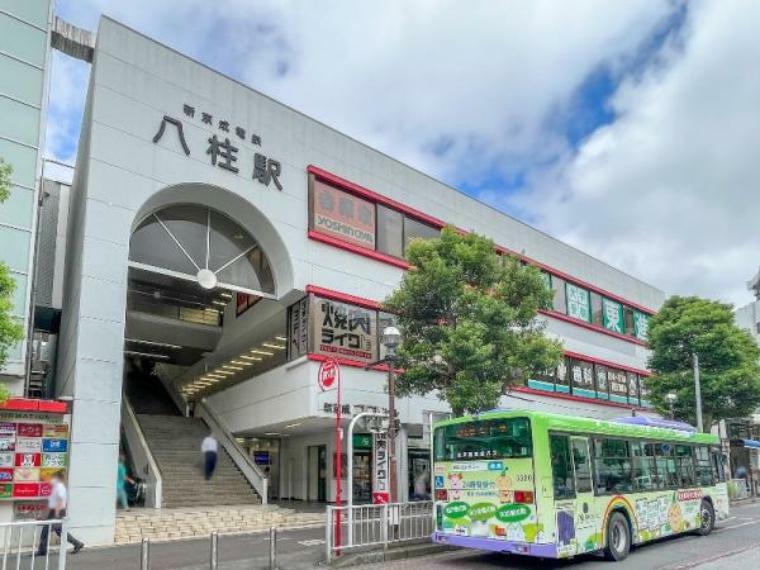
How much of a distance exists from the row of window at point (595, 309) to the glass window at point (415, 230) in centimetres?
658

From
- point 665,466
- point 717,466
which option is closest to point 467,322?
point 665,466

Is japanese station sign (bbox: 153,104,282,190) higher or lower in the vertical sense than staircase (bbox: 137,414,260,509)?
higher

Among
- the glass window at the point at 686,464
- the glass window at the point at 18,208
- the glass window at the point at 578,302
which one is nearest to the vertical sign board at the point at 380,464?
the glass window at the point at 686,464

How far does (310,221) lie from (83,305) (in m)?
7.29

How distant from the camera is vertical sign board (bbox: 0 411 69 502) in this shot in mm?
14000

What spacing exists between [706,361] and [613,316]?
6.25m

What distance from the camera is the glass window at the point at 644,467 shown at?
44.8 ft

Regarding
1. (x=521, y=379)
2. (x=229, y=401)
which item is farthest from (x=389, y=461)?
(x=229, y=401)

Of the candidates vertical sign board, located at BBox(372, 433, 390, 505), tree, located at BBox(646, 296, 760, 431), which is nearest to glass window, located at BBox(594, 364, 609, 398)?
tree, located at BBox(646, 296, 760, 431)

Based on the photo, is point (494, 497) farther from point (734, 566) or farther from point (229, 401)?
point (229, 401)

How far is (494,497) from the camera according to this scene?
11.7 metres

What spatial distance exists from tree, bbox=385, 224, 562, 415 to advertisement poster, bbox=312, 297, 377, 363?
9.39 feet

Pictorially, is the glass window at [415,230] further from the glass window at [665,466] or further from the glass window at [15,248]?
the glass window at [15,248]

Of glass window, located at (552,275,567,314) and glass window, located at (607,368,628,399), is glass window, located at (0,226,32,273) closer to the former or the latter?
glass window, located at (552,275,567,314)
